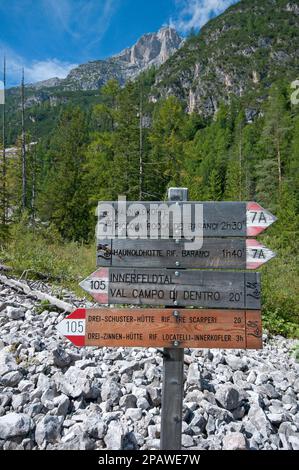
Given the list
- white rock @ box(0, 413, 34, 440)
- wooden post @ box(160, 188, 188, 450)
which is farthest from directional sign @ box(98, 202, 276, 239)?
white rock @ box(0, 413, 34, 440)

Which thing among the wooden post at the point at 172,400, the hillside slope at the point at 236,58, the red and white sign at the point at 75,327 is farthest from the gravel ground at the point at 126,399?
the hillside slope at the point at 236,58

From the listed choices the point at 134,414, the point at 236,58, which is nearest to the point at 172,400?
the point at 134,414

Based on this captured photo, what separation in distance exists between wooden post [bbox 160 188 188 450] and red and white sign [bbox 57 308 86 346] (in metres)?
0.66

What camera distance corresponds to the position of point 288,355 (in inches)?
219

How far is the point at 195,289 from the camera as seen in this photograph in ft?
8.64

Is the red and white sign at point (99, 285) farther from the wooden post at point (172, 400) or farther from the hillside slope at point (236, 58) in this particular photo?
the hillside slope at point (236, 58)

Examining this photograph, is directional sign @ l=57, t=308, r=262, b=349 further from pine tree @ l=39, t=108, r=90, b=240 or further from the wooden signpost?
pine tree @ l=39, t=108, r=90, b=240

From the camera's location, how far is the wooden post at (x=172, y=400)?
2.65 metres

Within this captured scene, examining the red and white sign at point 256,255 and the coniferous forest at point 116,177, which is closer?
the red and white sign at point 256,255

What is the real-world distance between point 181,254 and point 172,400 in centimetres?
113

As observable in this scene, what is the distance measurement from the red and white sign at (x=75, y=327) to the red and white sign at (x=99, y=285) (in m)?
0.15
